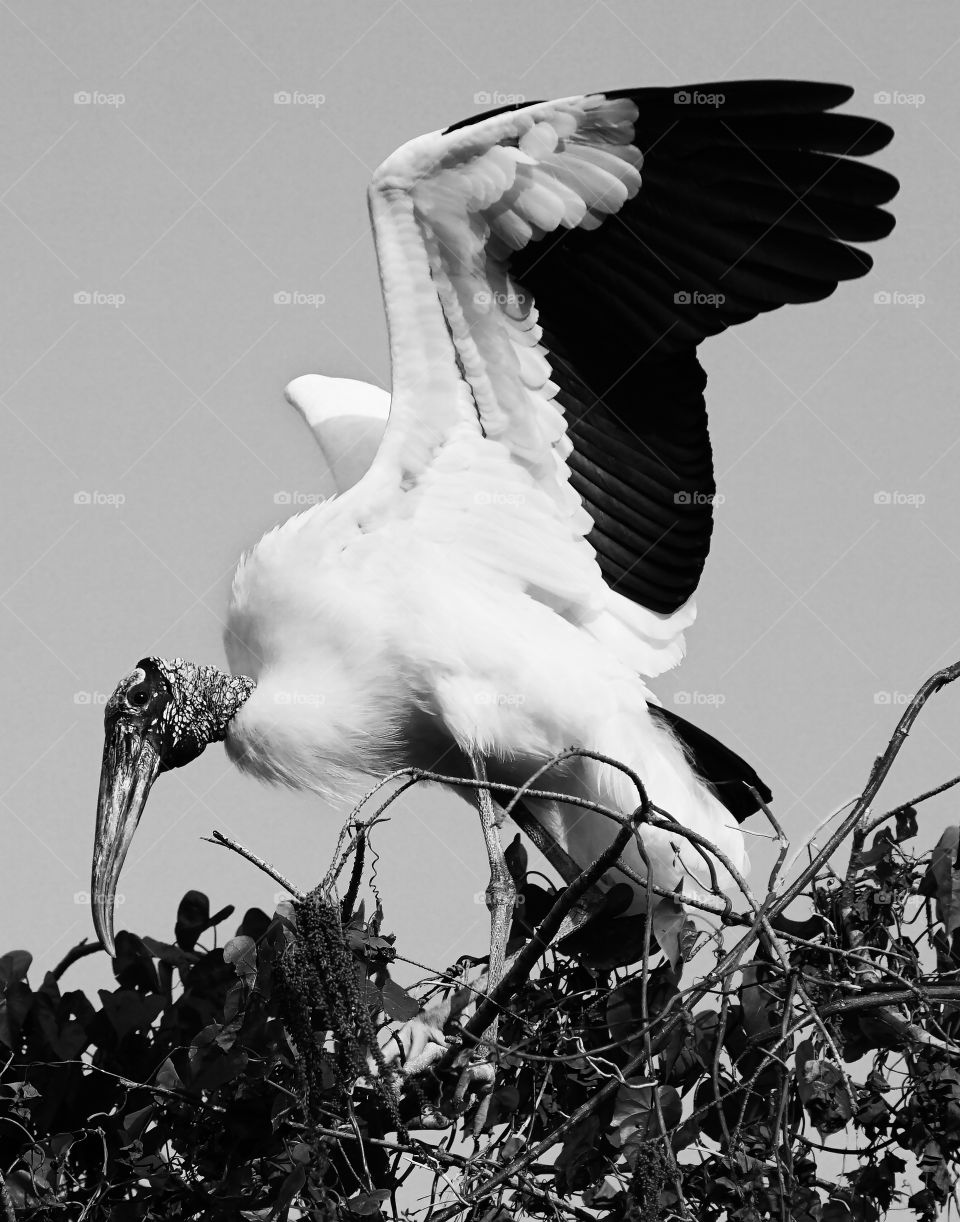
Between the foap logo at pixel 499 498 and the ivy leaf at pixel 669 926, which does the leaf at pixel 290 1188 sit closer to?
the ivy leaf at pixel 669 926

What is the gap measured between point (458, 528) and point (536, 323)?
0.56 m

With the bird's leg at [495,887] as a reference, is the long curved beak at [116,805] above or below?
below

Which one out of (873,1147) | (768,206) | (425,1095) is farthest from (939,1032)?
(768,206)

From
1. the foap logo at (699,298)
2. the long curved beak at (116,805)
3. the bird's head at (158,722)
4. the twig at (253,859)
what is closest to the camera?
the twig at (253,859)

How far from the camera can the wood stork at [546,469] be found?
4.63m

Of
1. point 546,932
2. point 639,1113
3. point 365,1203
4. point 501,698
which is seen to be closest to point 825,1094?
point 639,1113

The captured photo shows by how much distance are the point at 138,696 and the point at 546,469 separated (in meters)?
1.39

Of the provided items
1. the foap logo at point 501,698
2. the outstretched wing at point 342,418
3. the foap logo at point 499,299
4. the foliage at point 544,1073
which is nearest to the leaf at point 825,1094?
the foliage at point 544,1073

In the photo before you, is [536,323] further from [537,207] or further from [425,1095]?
[425,1095]

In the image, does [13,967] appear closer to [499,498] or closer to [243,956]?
[243,956]

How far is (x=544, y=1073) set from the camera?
12.1 ft

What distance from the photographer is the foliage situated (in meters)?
3.18

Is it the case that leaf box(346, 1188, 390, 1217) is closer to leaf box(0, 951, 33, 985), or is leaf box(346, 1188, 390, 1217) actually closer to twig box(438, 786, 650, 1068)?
twig box(438, 786, 650, 1068)

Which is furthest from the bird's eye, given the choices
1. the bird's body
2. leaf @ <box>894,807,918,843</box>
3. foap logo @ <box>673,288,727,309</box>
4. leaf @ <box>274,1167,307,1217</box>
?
leaf @ <box>894,807,918,843</box>
